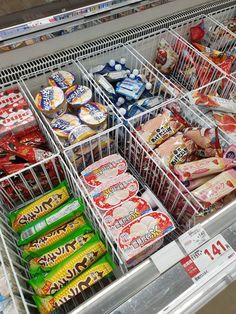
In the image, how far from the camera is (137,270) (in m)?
0.68

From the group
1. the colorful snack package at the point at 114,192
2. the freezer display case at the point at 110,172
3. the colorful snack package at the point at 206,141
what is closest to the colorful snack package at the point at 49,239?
the freezer display case at the point at 110,172

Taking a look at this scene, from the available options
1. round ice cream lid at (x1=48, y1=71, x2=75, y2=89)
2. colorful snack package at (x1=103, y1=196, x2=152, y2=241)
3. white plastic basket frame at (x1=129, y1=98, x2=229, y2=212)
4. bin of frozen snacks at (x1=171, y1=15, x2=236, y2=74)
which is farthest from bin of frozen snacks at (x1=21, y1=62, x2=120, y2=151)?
bin of frozen snacks at (x1=171, y1=15, x2=236, y2=74)

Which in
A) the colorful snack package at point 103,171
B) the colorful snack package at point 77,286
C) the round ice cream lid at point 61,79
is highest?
the round ice cream lid at point 61,79

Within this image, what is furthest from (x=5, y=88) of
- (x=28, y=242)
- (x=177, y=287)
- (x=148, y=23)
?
(x=177, y=287)

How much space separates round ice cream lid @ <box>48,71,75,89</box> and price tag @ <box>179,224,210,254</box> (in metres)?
0.88

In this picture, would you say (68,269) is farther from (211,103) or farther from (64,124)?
(211,103)

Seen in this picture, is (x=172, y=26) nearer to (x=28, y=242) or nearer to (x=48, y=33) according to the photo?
(x=48, y=33)

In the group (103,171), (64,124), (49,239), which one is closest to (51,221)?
(49,239)

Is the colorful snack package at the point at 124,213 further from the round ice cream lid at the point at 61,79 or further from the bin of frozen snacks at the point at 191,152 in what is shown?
the round ice cream lid at the point at 61,79

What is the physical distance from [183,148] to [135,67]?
0.67 meters

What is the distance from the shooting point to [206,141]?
1.13 meters

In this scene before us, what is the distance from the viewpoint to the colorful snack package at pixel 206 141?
1124 mm

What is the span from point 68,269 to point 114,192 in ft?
1.06

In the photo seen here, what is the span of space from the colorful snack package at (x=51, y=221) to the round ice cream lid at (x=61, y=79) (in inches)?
22.0
